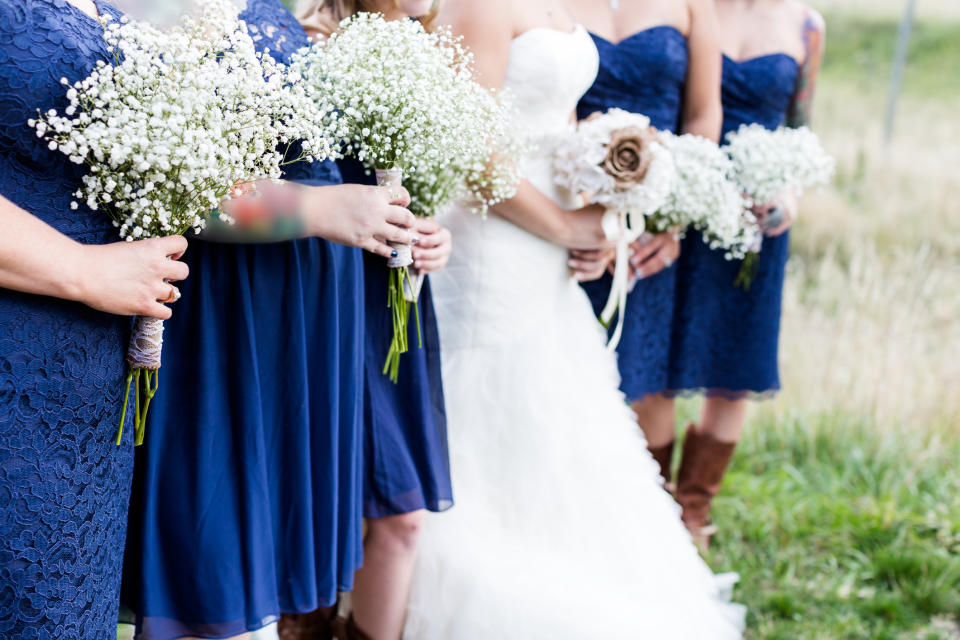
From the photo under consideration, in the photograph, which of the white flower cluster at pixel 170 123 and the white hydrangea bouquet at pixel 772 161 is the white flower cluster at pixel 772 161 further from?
the white flower cluster at pixel 170 123

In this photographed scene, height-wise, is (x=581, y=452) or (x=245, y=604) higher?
(x=581, y=452)

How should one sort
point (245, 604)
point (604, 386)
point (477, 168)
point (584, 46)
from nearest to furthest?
point (245, 604), point (477, 168), point (584, 46), point (604, 386)

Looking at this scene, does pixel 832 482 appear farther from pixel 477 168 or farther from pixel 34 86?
pixel 34 86

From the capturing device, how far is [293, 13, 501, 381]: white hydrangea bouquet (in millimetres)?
2021

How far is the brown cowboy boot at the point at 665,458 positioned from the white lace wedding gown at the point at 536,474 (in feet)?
3.41

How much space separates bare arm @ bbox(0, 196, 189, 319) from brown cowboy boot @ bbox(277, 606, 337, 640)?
163 centimetres

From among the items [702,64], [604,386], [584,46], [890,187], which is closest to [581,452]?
[604,386]

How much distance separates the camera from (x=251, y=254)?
82.4 inches

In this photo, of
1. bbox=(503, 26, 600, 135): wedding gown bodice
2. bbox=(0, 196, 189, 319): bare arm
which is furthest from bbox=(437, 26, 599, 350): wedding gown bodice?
bbox=(0, 196, 189, 319): bare arm

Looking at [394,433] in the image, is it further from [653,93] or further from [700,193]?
[653,93]

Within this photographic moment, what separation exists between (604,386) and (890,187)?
287 inches

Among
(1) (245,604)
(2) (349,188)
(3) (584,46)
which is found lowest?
(1) (245,604)

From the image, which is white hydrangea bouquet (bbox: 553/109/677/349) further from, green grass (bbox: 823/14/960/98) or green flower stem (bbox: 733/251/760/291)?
green grass (bbox: 823/14/960/98)

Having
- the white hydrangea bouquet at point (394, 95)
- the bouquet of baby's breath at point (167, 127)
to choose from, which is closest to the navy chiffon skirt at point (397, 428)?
the white hydrangea bouquet at point (394, 95)
